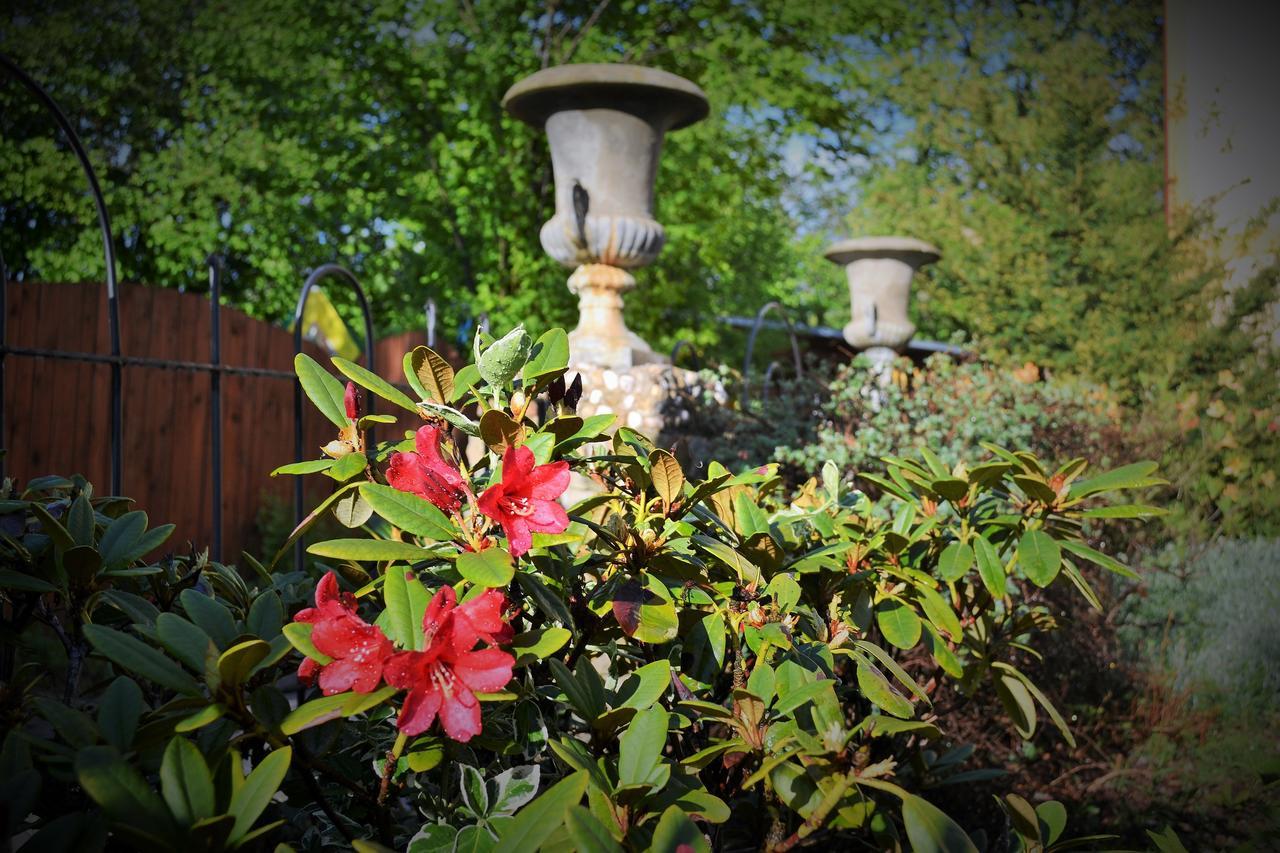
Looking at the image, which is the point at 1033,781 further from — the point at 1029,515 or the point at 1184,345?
the point at 1184,345

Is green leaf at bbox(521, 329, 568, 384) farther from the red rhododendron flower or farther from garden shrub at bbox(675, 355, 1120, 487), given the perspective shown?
garden shrub at bbox(675, 355, 1120, 487)

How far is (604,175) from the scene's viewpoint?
4484mm

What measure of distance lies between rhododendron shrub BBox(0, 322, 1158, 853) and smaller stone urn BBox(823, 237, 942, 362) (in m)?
6.76

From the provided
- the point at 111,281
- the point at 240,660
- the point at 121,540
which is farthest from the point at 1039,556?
the point at 111,281

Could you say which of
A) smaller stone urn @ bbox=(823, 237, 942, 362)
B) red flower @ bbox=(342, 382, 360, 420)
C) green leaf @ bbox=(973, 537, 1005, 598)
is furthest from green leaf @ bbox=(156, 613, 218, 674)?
smaller stone urn @ bbox=(823, 237, 942, 362)

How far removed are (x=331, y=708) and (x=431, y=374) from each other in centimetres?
43

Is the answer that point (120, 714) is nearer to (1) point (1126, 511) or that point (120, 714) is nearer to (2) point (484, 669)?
(2) point (484, 669)

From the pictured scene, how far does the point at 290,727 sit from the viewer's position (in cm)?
81

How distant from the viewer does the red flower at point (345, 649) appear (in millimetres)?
813

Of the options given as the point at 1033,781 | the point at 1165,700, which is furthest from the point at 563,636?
the point at 1165,700

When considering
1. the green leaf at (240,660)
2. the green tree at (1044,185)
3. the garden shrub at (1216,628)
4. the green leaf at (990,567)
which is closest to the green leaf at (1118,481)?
the green leaf at (990,567)

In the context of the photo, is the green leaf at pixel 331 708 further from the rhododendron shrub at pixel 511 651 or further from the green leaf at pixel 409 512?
the green leaf at pixel 409 512

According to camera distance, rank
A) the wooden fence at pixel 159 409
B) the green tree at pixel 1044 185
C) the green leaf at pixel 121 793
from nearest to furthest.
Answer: the green leaf at pixel 121 793, the wooden fence at pixel 159 409, the green tree at pixel 1044 185

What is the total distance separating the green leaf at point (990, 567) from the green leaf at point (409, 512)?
89 centimetres
